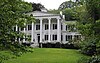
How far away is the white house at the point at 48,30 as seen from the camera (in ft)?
171

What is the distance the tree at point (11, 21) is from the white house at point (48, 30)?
142 feet

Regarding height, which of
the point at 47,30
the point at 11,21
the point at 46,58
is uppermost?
the point at 11,21

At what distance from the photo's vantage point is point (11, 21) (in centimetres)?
786

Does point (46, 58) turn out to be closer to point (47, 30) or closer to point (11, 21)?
point (11, 21)

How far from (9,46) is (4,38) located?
31cm

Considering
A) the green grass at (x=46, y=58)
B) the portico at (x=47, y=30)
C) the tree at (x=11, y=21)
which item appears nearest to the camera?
the tree at (x=11, y=21)

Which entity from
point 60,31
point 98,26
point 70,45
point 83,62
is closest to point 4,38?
point 98,26

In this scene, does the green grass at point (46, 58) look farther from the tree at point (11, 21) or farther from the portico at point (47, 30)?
the portico at point (47, 30)

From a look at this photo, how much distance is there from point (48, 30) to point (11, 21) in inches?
1781

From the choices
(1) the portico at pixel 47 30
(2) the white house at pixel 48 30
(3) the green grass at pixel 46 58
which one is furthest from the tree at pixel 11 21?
(1) the portico at pixel 47 30

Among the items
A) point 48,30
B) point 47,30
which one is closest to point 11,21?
point 48,30

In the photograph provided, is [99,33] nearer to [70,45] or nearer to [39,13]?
[70,45]

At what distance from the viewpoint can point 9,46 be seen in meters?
7.93

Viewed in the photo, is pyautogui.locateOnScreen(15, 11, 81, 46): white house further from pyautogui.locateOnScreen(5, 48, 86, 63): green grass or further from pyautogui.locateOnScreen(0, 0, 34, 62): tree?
pyautogui.locateOnScreen(0, 0, 34, 62): tree
